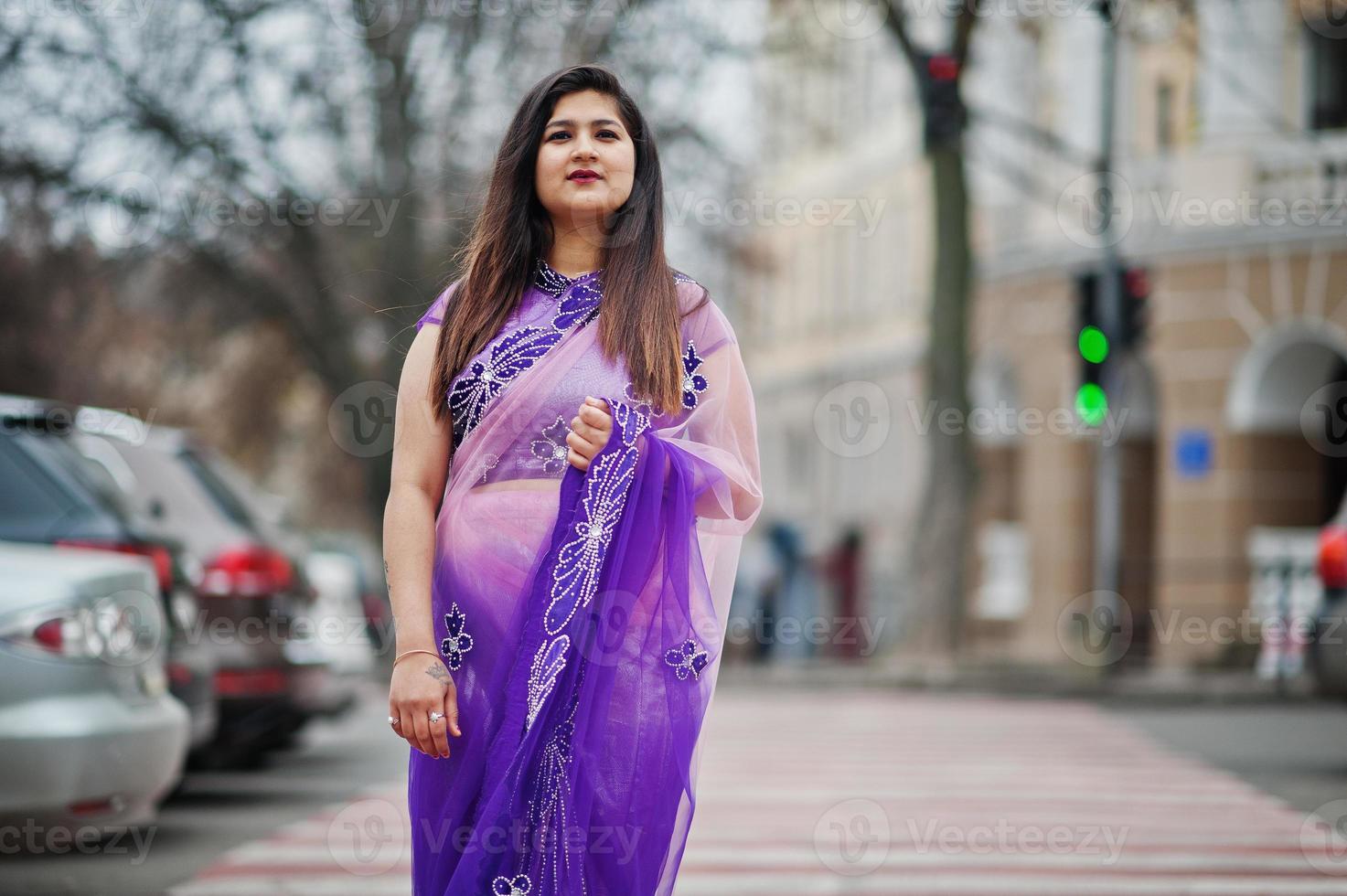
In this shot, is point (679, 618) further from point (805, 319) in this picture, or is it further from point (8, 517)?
point (805, 319)

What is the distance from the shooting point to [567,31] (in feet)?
76.9

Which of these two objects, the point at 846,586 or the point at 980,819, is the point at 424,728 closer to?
the point at 980,819

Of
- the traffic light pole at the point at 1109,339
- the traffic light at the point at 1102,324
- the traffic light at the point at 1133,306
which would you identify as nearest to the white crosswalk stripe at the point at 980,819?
the traffic light at the point at 1102,324

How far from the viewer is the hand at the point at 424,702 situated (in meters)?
3.76

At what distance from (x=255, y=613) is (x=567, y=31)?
13.9m

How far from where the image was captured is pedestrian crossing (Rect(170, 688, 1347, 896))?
7.59 metres

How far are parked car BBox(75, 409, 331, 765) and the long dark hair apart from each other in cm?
623

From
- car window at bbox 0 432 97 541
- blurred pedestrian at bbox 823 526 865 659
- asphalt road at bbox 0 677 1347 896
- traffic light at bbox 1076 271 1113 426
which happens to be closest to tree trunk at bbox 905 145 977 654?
asphalt road at bbox 0 677 1347 896

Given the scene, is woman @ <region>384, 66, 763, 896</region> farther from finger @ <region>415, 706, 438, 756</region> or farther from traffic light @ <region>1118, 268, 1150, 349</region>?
traffic light @ <region>1118, 268, 1150, 349</region>

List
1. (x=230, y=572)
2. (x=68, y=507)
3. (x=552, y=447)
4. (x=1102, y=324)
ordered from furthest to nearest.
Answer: (x=1102, y=324) → (x=230, y=572) → (x=68, y=507) → (x=552, y=447)

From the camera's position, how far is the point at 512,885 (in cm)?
371

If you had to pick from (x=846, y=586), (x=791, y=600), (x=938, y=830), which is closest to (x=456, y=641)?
(x=938, y=830)

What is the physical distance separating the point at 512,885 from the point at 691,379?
1.01m

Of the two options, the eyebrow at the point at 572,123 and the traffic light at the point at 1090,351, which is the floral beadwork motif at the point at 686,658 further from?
the traffic light at the point at 1090,351
